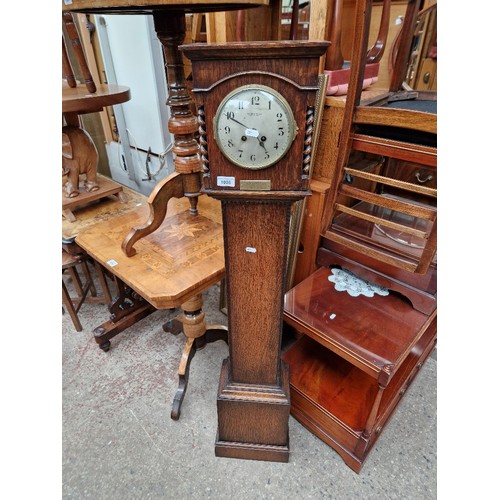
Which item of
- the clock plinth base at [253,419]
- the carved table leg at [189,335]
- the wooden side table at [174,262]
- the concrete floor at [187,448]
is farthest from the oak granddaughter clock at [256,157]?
the concrete floor at [187,448]

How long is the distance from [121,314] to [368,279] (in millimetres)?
1270

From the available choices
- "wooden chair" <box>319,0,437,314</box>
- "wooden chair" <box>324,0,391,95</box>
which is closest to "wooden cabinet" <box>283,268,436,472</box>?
"wooden chair" <box>319,0,437,314</box>

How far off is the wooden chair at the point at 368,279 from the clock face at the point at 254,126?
57 cm

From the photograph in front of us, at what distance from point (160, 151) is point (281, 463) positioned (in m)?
1.88

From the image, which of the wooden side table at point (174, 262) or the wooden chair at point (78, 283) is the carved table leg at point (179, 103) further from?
the wooden chair at point (78, 283)

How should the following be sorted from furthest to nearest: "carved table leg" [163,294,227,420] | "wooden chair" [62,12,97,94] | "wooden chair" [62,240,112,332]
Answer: "wooden chair" [62,240,112,332] < "carved table leg" [163,294,227,420] < "wooden chair" [62,12,97,94]

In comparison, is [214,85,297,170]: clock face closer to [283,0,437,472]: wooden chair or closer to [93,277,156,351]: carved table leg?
[283,0,437,472]: wooden chair

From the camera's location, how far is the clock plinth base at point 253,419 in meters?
1.14

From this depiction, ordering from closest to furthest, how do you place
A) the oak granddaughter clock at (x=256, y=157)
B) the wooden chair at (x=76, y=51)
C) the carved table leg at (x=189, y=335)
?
the oak granddaughter clock at (x=256, y=157)
the wooden chair at (x=76, y=51)
the carved table leg at (x=189, y=335)

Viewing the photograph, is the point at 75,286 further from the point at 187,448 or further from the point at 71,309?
the point at 187,448

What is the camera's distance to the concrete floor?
1.22 metres

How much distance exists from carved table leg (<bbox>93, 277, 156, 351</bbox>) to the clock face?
131 centimetres

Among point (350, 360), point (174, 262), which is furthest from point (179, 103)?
point (350, 360)

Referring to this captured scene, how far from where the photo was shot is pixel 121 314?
181 centimetres
